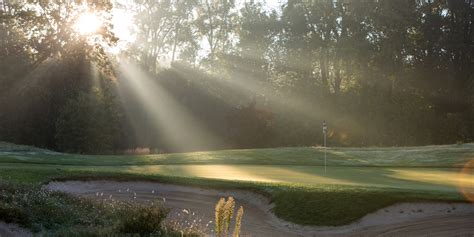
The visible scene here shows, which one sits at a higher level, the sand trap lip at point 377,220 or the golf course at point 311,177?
the golf course at point 311,177

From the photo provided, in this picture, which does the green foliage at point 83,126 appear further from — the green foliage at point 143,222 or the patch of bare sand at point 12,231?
the green foliage at point 143,222

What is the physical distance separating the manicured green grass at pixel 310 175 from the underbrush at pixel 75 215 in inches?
132

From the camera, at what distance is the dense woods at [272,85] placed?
1721 inches

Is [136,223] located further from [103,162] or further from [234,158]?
[234,158]

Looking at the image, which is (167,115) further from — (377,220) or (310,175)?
(377,220)

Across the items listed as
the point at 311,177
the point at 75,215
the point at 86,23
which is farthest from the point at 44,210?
the point at 86,23

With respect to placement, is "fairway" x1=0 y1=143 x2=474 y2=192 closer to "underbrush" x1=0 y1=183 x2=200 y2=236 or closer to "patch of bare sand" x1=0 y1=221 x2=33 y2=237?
"underbrush" x1=0 y1=183 x2=200 y2=236

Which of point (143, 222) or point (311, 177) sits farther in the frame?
point (311, 177)

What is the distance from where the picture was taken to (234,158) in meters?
30.1

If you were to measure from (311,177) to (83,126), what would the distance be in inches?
1032

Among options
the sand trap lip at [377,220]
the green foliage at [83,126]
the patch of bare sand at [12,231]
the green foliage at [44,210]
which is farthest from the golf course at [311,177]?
the green foliage at [83,126]

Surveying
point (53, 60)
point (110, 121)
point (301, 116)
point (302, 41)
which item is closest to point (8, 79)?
point (53, 60)

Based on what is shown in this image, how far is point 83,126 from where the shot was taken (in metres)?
41.4

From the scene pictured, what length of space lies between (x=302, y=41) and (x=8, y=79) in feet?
106
